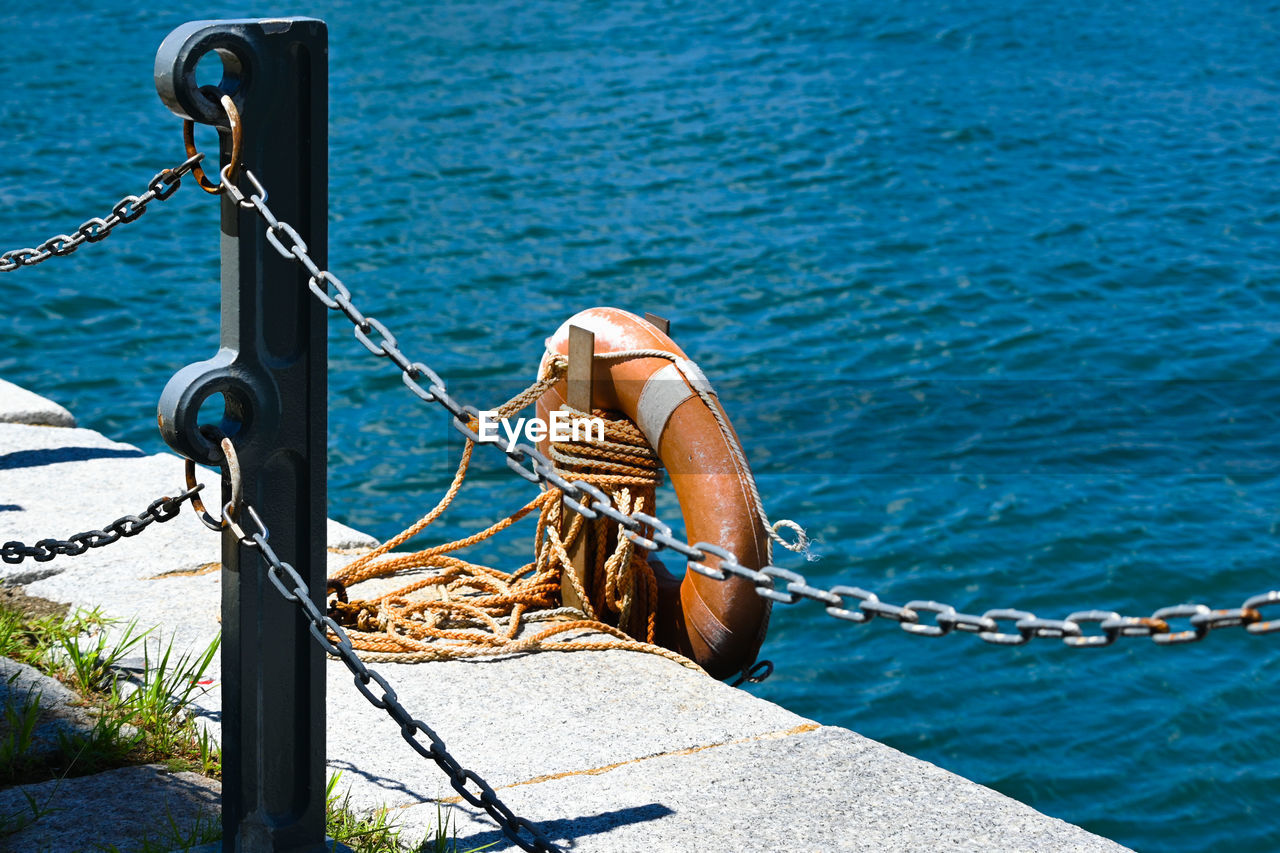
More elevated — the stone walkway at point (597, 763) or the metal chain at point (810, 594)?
the metal chain at point (810, 594)

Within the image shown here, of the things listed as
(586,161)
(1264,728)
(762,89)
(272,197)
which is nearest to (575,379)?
(272,197)

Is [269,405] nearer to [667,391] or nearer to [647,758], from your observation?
[647,758]

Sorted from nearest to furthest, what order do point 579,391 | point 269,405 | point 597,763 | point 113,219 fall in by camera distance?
point 269,405 → point 597,763 → point 113,219 → point 579,391

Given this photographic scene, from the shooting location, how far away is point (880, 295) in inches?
372

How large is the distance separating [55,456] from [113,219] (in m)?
1.90

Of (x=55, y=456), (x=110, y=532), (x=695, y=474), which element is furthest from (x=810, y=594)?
(x=55, y=456)

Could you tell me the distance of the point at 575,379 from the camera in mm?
4285

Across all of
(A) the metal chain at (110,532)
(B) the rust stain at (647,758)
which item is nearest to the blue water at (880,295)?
(B) the rust stain at (647,758)

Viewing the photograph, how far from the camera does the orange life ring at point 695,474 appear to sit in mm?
4121

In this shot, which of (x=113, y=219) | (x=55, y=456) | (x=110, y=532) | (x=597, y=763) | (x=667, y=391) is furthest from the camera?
(x=55, y=456)

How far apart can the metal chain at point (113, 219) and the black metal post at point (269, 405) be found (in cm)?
25

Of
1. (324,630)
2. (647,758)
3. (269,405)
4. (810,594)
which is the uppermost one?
(269,405)

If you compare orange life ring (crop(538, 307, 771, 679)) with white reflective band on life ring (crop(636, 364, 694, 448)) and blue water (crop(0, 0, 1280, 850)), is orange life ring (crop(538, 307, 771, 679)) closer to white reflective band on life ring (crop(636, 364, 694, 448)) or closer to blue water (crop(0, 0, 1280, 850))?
white reflective band on life ring (crop(636, 364, 694, 448))

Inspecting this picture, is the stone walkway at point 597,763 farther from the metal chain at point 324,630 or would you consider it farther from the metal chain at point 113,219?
the metal chain at point 113,219
